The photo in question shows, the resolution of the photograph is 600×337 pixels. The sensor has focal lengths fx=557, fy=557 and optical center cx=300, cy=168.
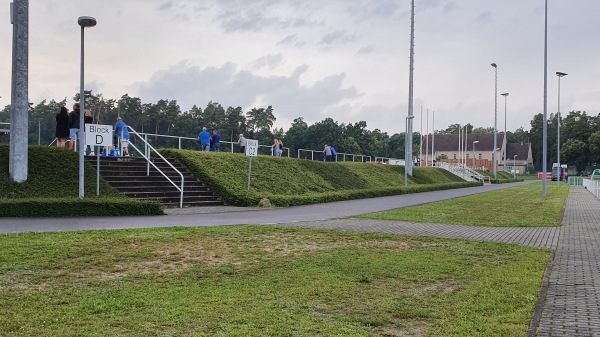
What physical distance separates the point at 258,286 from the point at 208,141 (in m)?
22.2

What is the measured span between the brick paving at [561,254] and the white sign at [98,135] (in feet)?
21.5

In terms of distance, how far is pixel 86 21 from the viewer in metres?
16.2

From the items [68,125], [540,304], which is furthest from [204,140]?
[540,304]

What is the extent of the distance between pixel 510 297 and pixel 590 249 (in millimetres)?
5380

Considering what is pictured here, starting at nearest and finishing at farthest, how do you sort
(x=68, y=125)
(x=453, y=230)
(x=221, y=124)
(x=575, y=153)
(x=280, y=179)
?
(x=453, y=230), (x=68, y=125), (x=280, y=179), (x=221, y=124), (x=575, y=153)

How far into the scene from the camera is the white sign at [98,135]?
1636cm

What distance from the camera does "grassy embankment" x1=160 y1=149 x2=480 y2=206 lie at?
70.8 feet

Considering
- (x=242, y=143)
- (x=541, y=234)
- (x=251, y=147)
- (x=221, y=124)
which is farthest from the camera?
(x=221, y=124)

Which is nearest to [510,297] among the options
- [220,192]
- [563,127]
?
[220,192]

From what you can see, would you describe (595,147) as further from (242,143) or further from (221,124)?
(242,143)

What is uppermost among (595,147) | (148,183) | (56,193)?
(595,147)

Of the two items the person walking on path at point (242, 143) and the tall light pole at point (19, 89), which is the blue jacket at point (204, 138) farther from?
the tall light pole at point (19, 89)

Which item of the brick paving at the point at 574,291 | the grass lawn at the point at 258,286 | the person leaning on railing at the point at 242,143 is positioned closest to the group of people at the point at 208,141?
the person leaning on railing at the point at 242,143

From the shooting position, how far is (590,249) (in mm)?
10570
